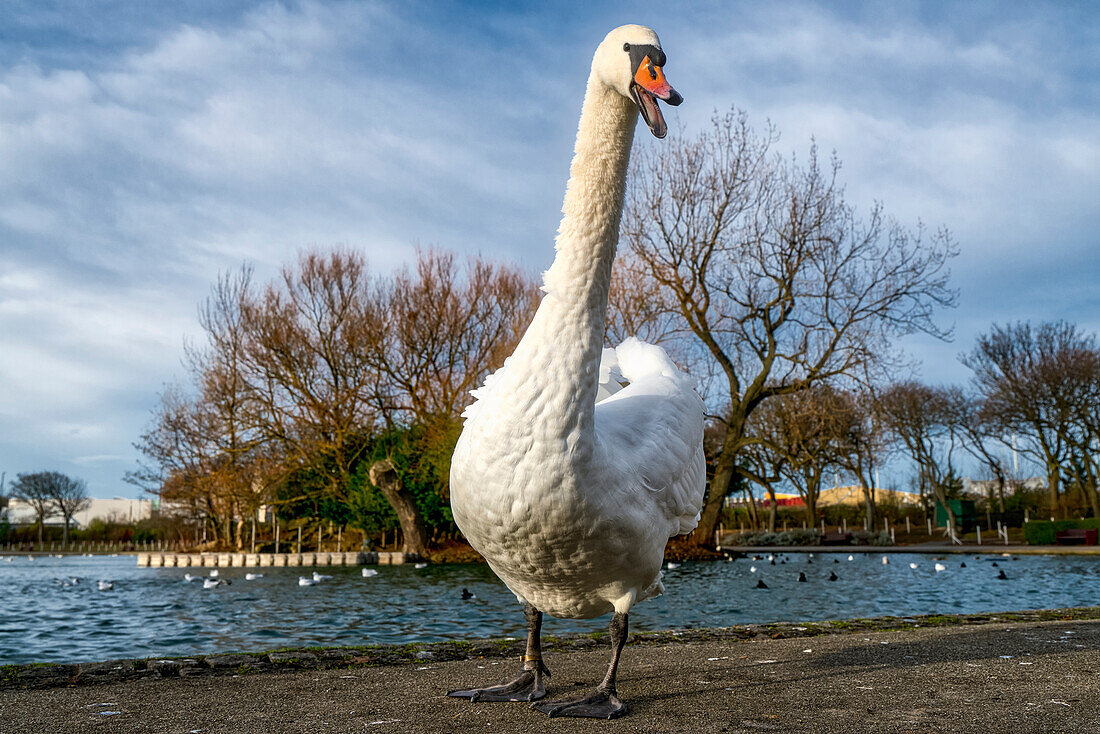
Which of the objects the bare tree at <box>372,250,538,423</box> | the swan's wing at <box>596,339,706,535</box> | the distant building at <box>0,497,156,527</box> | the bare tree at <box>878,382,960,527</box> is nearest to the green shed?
the bare tree at <box>878,382,960,527</box>

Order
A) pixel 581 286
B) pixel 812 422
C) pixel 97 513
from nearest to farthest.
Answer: pixel 581 286 → pixel 812 422 → pixel 97 513

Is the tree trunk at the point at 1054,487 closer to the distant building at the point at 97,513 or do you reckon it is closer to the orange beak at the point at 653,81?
the orange beak at the point at 653,81

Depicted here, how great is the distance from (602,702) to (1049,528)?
3560 centimetres

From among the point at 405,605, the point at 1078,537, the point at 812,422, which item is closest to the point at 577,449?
the point at 405,605

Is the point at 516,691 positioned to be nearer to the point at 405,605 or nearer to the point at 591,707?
the point at 591,707

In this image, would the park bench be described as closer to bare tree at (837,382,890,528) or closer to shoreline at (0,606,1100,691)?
bare tree at (837,382,890,528)

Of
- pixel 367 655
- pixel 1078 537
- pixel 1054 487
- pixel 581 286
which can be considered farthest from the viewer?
pixel 1054 487

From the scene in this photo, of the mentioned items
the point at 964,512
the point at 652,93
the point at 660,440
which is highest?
the point at 652,93

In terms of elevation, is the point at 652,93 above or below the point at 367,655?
above

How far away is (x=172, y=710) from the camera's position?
13.5ft

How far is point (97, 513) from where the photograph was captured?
7981 centimetres

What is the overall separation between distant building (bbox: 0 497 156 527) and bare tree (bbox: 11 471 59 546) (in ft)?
6.14

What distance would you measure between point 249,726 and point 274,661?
1.96 m

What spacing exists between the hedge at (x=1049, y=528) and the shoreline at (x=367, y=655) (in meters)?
28.9
